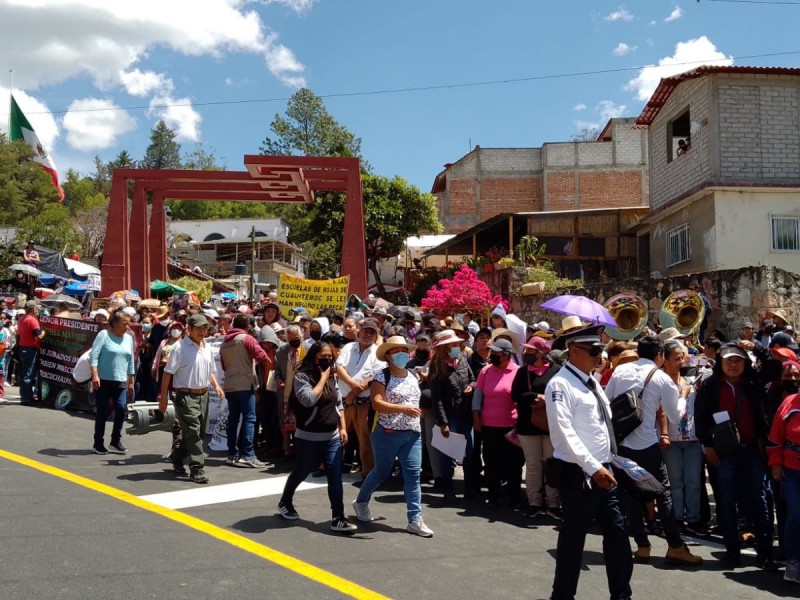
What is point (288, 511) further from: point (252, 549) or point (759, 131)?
point (759, 131)

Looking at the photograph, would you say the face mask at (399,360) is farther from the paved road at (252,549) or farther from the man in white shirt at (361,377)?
the paved road at (252,549)

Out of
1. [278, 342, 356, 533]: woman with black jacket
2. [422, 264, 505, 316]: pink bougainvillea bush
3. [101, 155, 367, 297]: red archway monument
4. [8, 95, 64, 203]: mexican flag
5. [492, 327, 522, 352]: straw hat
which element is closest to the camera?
[278, 342, 356, 533]: woman with black jacket

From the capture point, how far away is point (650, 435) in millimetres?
6551

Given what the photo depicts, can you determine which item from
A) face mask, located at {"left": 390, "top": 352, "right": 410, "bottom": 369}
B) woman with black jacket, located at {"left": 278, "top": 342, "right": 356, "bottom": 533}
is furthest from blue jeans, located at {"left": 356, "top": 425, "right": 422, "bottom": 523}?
face mask, located at {"left": 390, "top": 352, "right": 410, "bottom": 369}

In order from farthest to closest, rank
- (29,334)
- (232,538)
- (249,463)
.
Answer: (29,334), (249,463), (232,538)

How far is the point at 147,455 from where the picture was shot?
31.8 ft

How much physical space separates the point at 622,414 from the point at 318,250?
1765 inches

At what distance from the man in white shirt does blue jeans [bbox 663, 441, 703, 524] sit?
3.02 m

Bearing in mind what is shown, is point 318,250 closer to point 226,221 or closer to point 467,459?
point 226,221

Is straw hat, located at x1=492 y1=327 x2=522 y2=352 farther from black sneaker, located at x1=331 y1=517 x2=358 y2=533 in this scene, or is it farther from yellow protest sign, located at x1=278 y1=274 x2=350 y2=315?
yellow protest sign, located at x1=278 y1=274 x2=350 y2=315

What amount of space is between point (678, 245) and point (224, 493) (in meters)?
17.4

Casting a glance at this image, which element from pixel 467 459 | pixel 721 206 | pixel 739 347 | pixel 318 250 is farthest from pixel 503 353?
pixel 318 250

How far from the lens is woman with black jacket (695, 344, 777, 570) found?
6.40 m

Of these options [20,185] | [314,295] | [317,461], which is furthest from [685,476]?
[20,185]
